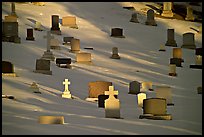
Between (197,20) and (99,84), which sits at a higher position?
(197,20)

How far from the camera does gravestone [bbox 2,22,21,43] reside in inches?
776

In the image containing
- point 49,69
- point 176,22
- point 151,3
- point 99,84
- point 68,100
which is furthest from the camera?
point 151,3

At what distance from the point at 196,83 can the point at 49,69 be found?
5211 mm

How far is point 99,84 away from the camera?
13.5 meters

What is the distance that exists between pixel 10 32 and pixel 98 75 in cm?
549

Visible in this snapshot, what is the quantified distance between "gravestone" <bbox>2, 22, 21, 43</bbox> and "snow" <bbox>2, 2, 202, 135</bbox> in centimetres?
45

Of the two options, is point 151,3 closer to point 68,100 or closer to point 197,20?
point 197,20

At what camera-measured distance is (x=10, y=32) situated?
20.0 meters

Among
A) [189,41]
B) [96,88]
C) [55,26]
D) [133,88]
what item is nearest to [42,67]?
[96,88]

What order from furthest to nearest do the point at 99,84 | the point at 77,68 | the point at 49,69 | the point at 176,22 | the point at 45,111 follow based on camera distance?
1. the point at 176,22
2. the point at 77,68
3. the point at 49,69
4. the point at 99,84
5. the point at 45,111

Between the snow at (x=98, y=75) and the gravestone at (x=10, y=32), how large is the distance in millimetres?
448

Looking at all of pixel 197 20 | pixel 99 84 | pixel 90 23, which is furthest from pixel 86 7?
pixel 99 84

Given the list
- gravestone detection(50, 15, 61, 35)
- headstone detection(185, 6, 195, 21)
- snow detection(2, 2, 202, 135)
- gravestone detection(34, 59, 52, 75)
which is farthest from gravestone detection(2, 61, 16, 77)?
headstone detection(185, 6, 195, 21)

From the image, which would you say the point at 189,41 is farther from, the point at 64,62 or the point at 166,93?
the point at 166,93
